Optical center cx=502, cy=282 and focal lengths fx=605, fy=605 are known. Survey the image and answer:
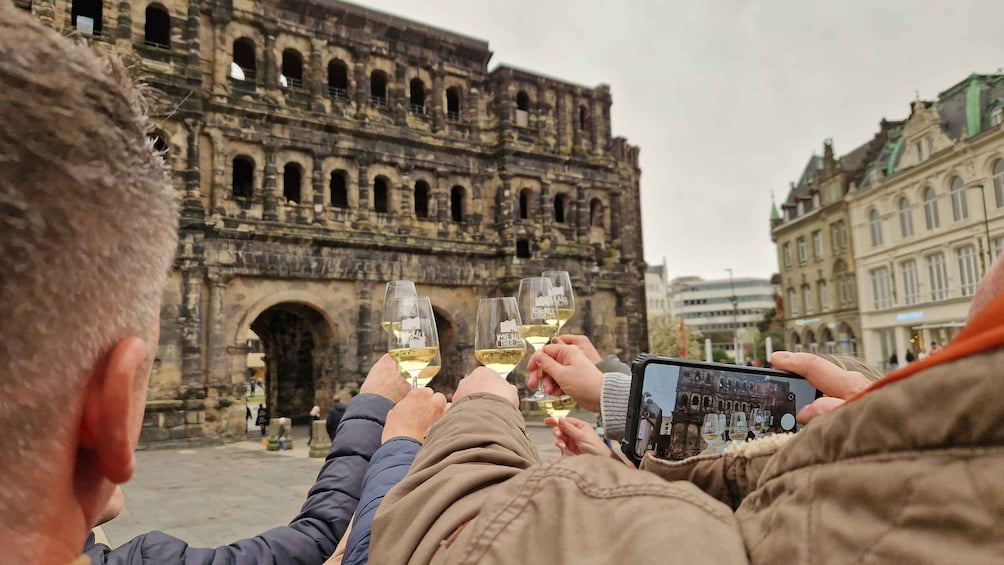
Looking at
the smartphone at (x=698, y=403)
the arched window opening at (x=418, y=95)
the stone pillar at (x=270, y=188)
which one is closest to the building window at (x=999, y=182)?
the arched window opening at (x=418, y=95)

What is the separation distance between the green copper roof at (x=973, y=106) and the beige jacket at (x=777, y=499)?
1430 inches

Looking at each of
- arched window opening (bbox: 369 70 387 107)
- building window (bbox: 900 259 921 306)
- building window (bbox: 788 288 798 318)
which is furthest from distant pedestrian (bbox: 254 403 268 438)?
building window (bbox: 788 288 798 318)

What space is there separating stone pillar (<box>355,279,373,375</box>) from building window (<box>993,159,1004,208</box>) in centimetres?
2789

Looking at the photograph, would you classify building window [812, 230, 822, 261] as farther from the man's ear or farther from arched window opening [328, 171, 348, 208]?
the man's ear

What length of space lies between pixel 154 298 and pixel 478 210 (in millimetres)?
21347

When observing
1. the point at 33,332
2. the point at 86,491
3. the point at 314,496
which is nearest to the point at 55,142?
the point at 33,332

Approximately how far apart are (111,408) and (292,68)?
73.7 feet

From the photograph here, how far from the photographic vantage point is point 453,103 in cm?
2356

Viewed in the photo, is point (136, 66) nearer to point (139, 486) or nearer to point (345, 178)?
point (139, 486)

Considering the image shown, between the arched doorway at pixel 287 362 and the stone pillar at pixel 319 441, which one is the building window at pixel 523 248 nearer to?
the arched doorway at pixel 287 362

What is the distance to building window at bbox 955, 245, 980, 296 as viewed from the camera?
94.2 ft

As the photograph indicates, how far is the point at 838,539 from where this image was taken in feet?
2.31

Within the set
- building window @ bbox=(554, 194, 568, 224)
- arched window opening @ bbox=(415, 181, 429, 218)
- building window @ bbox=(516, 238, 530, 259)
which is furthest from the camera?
building window @ bbox=(554, 194, 568, 224)

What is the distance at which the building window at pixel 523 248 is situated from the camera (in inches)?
891
